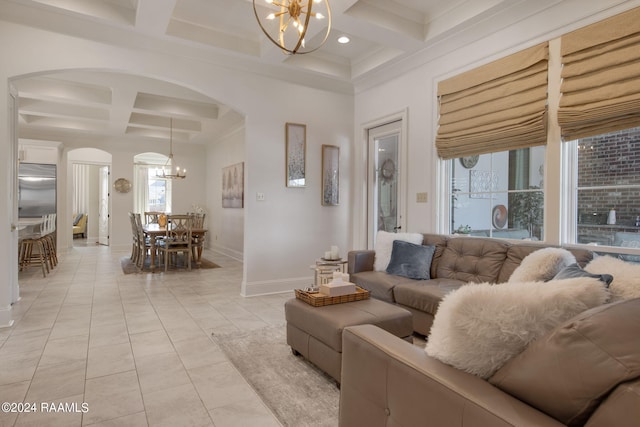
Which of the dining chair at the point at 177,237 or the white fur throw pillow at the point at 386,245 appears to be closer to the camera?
the white fur throw pillow at the point at 386,245

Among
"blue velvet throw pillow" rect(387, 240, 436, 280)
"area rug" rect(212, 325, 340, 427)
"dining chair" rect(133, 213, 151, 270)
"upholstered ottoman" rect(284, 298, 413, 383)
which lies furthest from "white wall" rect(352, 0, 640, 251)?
"dining chair" rect(133, 213, 151, 270)

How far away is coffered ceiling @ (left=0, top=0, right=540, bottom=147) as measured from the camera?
11.1 ft

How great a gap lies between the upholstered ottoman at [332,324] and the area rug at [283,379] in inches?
3.8

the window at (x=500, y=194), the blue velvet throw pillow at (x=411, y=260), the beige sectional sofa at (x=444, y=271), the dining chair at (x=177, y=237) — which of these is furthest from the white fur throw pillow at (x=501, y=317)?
the dining chair at (x=177, y=237)

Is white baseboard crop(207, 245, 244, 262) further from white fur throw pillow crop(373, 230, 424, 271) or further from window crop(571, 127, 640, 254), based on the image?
window crop(571, 127, 640, 254)

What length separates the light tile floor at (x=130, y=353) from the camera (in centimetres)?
Result: 197

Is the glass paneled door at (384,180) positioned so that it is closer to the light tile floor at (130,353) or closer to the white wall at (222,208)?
the light tile floor at (130,353)

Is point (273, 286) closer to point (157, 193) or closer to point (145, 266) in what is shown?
point (145, 266)

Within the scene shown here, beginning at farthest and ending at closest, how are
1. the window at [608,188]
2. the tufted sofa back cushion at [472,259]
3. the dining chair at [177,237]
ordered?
the dining chair at [177,237]
the tufted sofa back cushion at [472,259]
the window at [608,188]

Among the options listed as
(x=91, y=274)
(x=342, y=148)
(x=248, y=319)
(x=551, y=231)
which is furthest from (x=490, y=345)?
(x=91, y=274)

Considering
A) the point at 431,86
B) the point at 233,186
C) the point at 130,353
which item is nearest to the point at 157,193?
the point at 233,186

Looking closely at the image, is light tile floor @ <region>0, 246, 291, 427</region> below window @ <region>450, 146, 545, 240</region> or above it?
below

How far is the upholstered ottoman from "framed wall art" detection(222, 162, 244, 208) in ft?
16.5

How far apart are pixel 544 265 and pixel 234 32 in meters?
3.95
